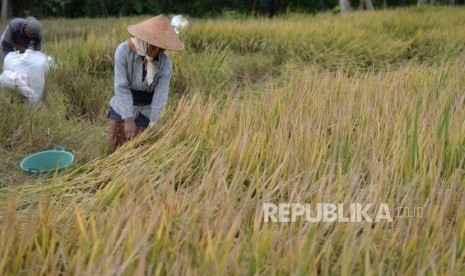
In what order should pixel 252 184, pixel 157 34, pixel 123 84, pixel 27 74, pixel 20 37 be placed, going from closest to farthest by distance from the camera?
pixel 252 184 < pixel 157 34 < pixel 123 84 < pixel 27 74 < pixel 20 37

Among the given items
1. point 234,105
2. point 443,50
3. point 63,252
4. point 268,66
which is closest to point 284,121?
point 234,105

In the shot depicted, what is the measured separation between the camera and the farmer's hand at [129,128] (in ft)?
9.25

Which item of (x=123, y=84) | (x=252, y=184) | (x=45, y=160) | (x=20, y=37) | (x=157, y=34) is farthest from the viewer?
(x=20, y=37)

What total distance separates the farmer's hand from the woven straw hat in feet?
1.49

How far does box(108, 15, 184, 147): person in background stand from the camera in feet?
8.82

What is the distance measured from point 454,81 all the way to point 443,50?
296 cm

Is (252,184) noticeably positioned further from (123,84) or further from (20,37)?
(20,37)

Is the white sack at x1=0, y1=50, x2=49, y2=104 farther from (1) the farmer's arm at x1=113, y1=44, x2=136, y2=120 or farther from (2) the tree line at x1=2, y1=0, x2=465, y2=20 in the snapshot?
(2) the tree line at x1=2, y1=0, x2=465, y2=20

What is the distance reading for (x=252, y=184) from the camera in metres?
1.84

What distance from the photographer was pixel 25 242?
4.62 feet

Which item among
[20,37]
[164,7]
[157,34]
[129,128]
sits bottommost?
[164,7]

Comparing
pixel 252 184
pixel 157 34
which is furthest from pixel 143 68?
pixel 252 184

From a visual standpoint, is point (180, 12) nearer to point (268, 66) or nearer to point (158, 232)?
point (268, 66)

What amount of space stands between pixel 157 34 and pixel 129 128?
1.72 ft
